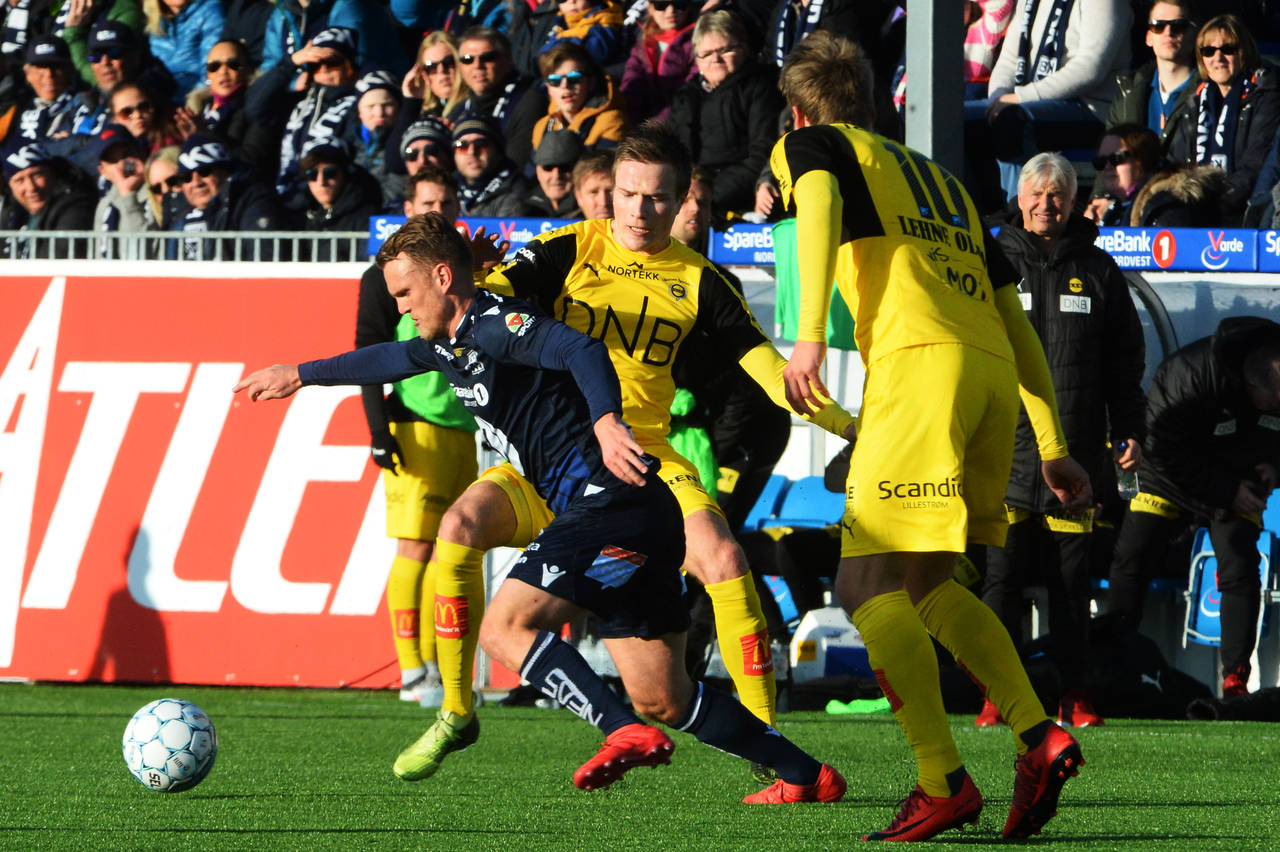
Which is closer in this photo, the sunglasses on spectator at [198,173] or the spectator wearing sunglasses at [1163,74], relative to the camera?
the spectator wearing sunglasses at [1163,74]

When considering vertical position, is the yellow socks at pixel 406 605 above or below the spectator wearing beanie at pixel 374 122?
below

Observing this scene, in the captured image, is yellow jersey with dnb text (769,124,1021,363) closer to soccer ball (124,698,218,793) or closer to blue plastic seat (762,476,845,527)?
soccer ball (124,698,218,793)

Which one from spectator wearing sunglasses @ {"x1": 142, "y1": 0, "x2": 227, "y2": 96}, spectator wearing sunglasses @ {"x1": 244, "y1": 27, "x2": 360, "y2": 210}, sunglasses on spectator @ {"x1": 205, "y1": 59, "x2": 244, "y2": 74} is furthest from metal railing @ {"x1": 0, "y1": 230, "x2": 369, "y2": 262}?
spectator wearing sunglasses @ {"x1": 142, "y1": 0, "x2": 227, "y2": 96}

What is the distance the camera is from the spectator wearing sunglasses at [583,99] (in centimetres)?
1089

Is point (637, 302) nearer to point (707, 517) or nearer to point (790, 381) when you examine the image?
point (707, 517)

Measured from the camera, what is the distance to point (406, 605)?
8547mm

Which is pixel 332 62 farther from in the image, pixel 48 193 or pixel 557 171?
pixel 557 171

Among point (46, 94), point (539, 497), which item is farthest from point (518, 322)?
point (46, 94)

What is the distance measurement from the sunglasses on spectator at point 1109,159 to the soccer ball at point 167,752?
20.3ft

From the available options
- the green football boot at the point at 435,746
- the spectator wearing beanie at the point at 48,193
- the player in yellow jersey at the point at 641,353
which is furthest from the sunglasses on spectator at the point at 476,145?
the green football boot at the point at 435,746

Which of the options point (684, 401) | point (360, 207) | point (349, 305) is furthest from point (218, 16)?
point (684, 401)

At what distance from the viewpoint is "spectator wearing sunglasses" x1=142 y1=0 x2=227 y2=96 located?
51.4 ft

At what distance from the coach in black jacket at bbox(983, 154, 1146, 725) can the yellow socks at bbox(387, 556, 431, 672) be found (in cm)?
252

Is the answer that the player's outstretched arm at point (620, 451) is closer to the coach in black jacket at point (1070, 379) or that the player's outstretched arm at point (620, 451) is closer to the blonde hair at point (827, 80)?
the blonde hair at point (827, 80)
